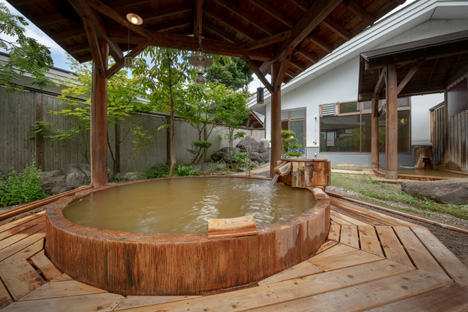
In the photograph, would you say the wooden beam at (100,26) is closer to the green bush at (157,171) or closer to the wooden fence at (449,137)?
the green bush at (157,171)

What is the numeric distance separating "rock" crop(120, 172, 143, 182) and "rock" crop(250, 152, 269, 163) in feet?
16.0

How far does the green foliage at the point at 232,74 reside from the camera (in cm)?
1462

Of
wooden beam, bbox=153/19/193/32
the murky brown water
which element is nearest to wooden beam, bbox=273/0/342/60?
wooden beam, bbox=153/19/193/32

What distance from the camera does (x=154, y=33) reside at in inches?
147

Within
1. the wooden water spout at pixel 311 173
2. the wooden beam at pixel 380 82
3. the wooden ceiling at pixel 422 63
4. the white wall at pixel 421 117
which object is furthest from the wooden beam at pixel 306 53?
the white wall at pixel 421 117

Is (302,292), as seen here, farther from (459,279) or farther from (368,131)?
(368,131)

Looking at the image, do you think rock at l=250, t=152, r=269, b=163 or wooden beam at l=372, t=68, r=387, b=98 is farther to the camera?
rock at l=250, t=152, r=269, b=163

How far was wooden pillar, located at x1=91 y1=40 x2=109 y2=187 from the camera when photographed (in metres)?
3.35

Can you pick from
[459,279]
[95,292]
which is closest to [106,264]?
A: [95,292]

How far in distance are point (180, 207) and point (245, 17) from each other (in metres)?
3.54

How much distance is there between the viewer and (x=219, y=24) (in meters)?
4.14

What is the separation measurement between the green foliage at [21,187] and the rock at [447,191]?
7.10 m

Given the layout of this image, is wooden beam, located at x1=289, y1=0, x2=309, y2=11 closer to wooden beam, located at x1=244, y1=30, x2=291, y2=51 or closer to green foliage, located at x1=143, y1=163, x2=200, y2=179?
wooden beam, located at x1=244, y1=30, x2=291, y2=51

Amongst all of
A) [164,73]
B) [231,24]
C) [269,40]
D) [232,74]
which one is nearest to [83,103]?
[164,73]
